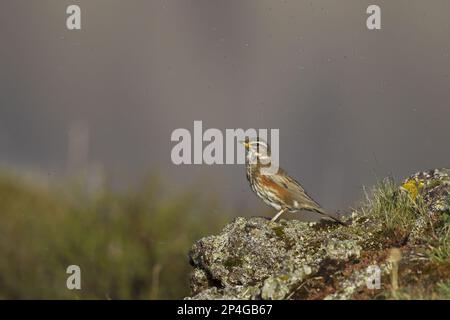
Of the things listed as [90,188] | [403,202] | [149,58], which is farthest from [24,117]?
[403,202]

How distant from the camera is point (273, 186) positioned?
12.6 metres

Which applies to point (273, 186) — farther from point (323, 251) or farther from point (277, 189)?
point (323, 251)

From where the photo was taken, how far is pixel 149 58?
277 ft

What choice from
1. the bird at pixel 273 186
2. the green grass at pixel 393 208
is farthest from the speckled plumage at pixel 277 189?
the green grass at pixel 393 208

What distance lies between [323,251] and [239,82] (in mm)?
62013

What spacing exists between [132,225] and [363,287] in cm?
1305

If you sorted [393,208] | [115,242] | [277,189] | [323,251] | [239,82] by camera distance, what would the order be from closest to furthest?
[323,251] < [393,208] < [277,189] < [115,242] < [239,82]

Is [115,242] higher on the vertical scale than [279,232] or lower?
lower

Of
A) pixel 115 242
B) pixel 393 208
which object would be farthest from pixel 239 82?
pixel 393 208

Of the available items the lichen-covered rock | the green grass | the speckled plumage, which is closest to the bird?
the speckled plumage

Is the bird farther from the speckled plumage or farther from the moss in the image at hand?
the moss
